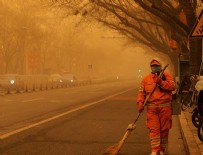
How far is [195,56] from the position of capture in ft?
60.5

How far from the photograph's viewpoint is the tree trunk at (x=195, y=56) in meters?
18.3

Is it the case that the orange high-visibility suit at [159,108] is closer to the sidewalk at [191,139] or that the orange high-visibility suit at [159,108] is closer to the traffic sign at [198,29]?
the sidewalk at [191,139]

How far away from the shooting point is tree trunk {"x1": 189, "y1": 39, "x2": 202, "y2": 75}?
18.3 meters

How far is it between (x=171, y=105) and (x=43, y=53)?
255ft

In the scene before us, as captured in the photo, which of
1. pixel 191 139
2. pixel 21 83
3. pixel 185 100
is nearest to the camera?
pixel 191 139

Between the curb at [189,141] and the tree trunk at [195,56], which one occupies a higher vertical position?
the tree trunk at [195,56]

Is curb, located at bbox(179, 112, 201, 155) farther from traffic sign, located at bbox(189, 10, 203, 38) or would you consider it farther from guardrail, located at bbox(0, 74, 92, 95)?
guardrail, located at bbox(0, 74, 92, 95)

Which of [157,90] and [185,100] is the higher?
[157,90]

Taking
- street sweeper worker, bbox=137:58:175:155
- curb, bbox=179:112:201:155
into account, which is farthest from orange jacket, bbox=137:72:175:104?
curb, bbox=179:112:201:155

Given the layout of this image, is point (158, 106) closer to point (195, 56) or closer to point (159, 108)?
point (159, 108)

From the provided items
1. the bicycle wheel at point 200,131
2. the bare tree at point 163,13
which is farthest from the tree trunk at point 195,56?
the bicycle wheel at point 200,131

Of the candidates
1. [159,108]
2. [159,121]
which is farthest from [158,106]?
[159,121]

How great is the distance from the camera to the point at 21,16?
64250mm

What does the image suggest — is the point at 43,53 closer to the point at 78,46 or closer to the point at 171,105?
the point at 78,46
